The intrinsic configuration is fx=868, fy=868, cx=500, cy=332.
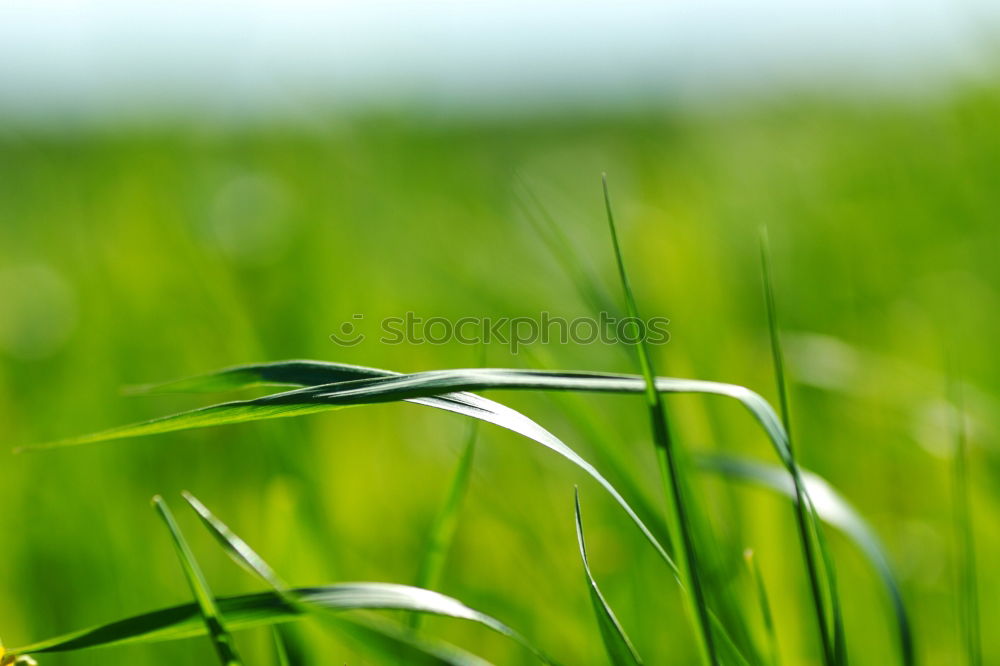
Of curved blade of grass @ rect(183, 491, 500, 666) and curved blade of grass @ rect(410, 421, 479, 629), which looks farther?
curved blade of grass @ rect(410, 421, 479, 629)

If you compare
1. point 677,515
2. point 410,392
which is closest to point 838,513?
point 677,515

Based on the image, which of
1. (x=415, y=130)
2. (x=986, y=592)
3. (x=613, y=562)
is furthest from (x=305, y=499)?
(x=415, y=130)

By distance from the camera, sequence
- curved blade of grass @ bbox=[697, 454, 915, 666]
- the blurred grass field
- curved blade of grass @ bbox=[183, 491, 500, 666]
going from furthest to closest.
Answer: the blurred grass field, curved blade of grass @ bbox=[697, 454, 915, 666], curved blade of grass @ bbox=[183, 491, 500, 666]

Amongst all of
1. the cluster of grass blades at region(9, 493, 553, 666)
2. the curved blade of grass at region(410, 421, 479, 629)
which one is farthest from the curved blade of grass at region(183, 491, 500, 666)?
the curved blade of grass at region(410, 421, 479, 629)

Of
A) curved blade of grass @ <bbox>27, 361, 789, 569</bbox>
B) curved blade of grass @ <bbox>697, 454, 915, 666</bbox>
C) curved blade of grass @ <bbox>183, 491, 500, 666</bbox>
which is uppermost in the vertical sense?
curved blade of grass @ <bbox>27, 361, 789, 569</bbox>

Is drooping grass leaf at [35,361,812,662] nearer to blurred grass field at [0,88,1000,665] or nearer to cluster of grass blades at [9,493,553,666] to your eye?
cluster of grass blades at [9,493,553,666]
